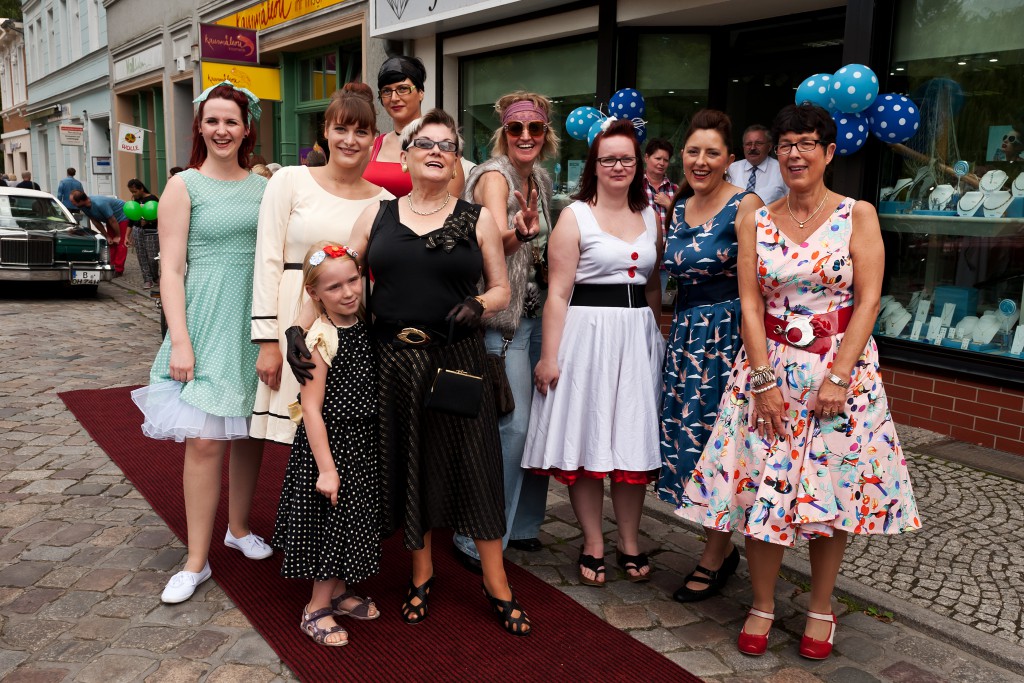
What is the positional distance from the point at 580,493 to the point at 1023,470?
325cm

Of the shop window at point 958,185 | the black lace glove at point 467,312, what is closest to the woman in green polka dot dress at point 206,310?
the black lace glove at point 467,312

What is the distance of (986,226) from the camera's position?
597 cm

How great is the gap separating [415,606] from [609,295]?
1.50 metres

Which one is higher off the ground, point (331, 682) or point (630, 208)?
point (630, 208)

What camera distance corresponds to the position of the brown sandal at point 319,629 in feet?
10.3

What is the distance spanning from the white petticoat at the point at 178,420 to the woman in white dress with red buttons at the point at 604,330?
52.4 inches

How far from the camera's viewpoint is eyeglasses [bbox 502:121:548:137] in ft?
11.8

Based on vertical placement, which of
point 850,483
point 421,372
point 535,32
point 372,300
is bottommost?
point 850,483

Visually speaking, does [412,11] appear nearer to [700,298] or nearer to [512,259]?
[512,259]

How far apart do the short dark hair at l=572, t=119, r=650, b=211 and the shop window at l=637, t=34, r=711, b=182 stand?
5086 mm

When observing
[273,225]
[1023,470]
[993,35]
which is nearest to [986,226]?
[993,35]

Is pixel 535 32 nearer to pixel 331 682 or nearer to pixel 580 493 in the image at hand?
pixel 580 493

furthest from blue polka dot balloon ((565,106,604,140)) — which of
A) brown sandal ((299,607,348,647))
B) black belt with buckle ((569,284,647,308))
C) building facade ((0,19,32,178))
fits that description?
building facade ((0,19,32,178))

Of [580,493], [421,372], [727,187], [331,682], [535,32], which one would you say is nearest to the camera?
[331,682]
